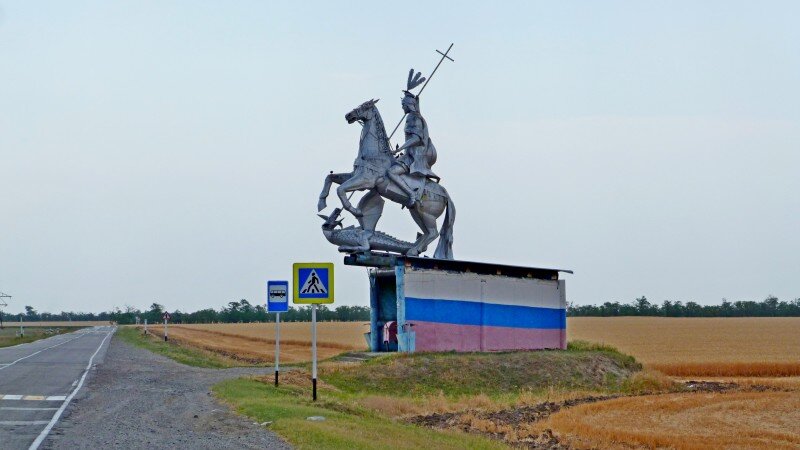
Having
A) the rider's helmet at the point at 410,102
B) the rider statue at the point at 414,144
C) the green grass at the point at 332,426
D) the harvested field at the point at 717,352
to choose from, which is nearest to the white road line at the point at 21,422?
the green grass at the point at 332,426

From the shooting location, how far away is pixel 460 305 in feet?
113

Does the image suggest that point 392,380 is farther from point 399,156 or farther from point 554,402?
point 399,156

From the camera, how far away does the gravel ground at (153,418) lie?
1642 centimetres

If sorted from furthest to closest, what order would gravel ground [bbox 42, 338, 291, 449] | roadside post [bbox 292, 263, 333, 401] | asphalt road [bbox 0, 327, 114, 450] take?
roadside post [bbox 292, 263, 333, 401], asphalt road [bbox 0, 327, 114, 450], gravel ground [bbox 42, 338, 291, 449]

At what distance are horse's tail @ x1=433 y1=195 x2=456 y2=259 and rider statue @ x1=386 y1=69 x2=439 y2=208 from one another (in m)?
1.55

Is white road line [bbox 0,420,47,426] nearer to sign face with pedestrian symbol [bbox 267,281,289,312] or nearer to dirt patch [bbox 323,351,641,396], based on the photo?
sign face with pedestrian symbol [bbox 267,281,289,312]

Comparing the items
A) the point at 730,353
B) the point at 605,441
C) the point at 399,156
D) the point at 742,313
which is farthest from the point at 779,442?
the point at 742,313

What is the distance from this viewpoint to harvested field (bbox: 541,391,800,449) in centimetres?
1914

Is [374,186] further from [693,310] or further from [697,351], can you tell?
[693,310]

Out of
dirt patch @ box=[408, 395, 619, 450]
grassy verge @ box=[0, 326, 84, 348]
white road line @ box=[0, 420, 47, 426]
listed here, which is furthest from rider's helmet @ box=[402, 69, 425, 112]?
grassy verge @ box=[0, 326, 84, 348]

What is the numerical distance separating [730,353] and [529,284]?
2059 centimetres

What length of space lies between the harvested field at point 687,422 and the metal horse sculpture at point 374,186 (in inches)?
394

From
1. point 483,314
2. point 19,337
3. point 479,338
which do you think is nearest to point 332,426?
point 479,338

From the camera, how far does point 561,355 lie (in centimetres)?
3481
